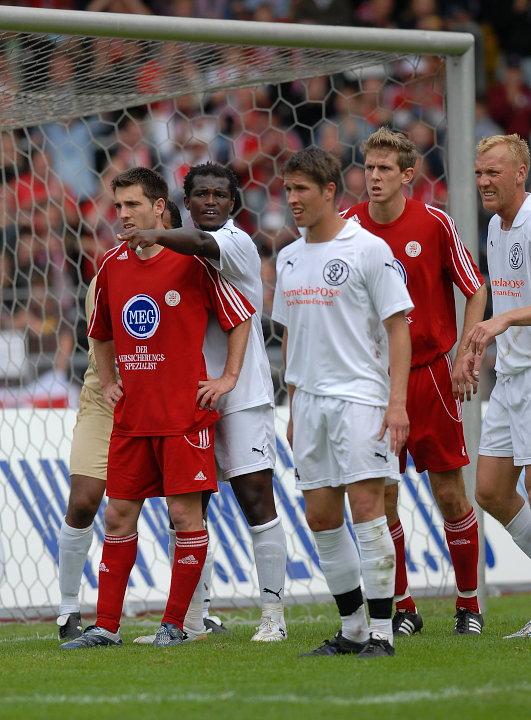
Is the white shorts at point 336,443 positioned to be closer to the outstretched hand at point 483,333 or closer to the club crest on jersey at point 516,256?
the outstretched hand at point 483,333

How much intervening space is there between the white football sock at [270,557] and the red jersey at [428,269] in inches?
41.1

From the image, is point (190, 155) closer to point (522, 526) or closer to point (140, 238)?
point (522, 526)

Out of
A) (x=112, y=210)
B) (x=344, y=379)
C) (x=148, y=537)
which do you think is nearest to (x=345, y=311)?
(x=344, y=379)

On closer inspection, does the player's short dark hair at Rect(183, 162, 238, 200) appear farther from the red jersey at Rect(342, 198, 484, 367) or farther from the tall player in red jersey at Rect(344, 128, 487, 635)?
the red jersey at Rect(342, 198, 484, 367)

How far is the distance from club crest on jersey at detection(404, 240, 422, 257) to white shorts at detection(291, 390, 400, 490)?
4.10ft

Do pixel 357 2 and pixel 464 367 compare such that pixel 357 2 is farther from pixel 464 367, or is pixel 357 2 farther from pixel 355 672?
pixel 355 672

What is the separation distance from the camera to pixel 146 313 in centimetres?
614

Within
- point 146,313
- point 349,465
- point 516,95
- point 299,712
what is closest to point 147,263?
point 146,313

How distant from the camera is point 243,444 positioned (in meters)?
6.38

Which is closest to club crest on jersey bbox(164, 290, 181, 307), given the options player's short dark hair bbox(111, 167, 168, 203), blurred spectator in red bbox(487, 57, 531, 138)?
player's short dark hair bbox(111, 167, 168, 203)

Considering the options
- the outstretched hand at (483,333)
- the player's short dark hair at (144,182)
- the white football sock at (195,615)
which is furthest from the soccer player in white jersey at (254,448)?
the outstretched hand at (483,333)

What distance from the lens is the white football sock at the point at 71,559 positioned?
6934 mm

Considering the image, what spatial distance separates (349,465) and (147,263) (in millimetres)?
1492

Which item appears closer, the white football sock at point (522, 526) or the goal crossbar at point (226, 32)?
the white football sock at point (522, 526)
